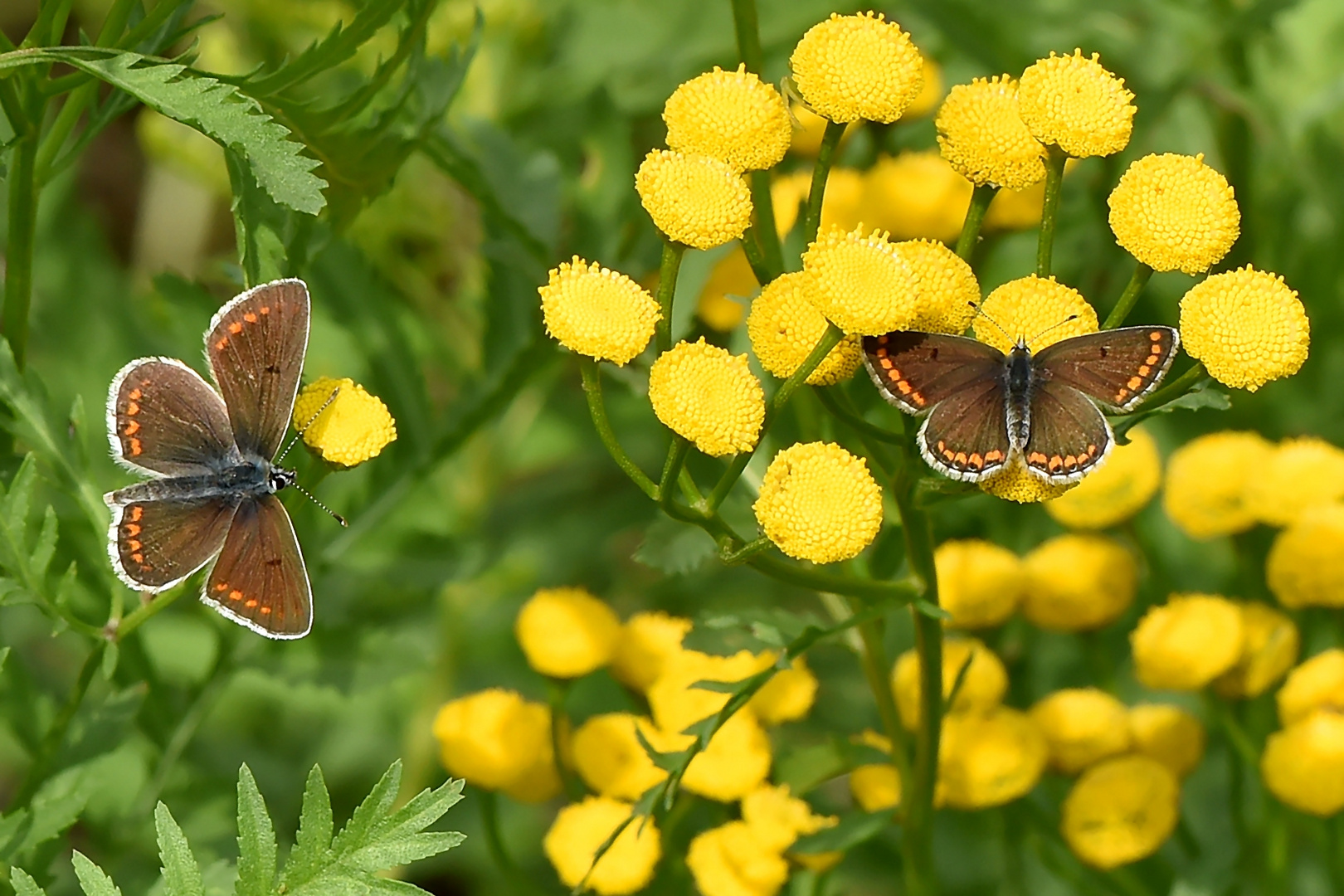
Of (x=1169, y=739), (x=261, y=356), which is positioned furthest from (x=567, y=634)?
(x=1169, y=739)

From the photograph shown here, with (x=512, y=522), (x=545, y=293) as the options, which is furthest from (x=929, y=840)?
(x=512, y=522)

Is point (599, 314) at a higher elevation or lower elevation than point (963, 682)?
higher

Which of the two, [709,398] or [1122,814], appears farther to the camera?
[1122,814]

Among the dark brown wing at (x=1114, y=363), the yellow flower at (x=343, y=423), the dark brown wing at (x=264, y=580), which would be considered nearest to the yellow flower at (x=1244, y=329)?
the dark brown wing at (x=1114, y=363)

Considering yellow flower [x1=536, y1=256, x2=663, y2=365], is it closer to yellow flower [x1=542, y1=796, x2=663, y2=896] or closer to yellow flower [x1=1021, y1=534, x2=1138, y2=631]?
yellow flower [x1=542, y1=796, x2=663, y2=896]

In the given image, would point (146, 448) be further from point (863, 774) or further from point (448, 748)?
point (863, 774)

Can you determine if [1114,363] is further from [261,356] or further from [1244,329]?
[261,356]
